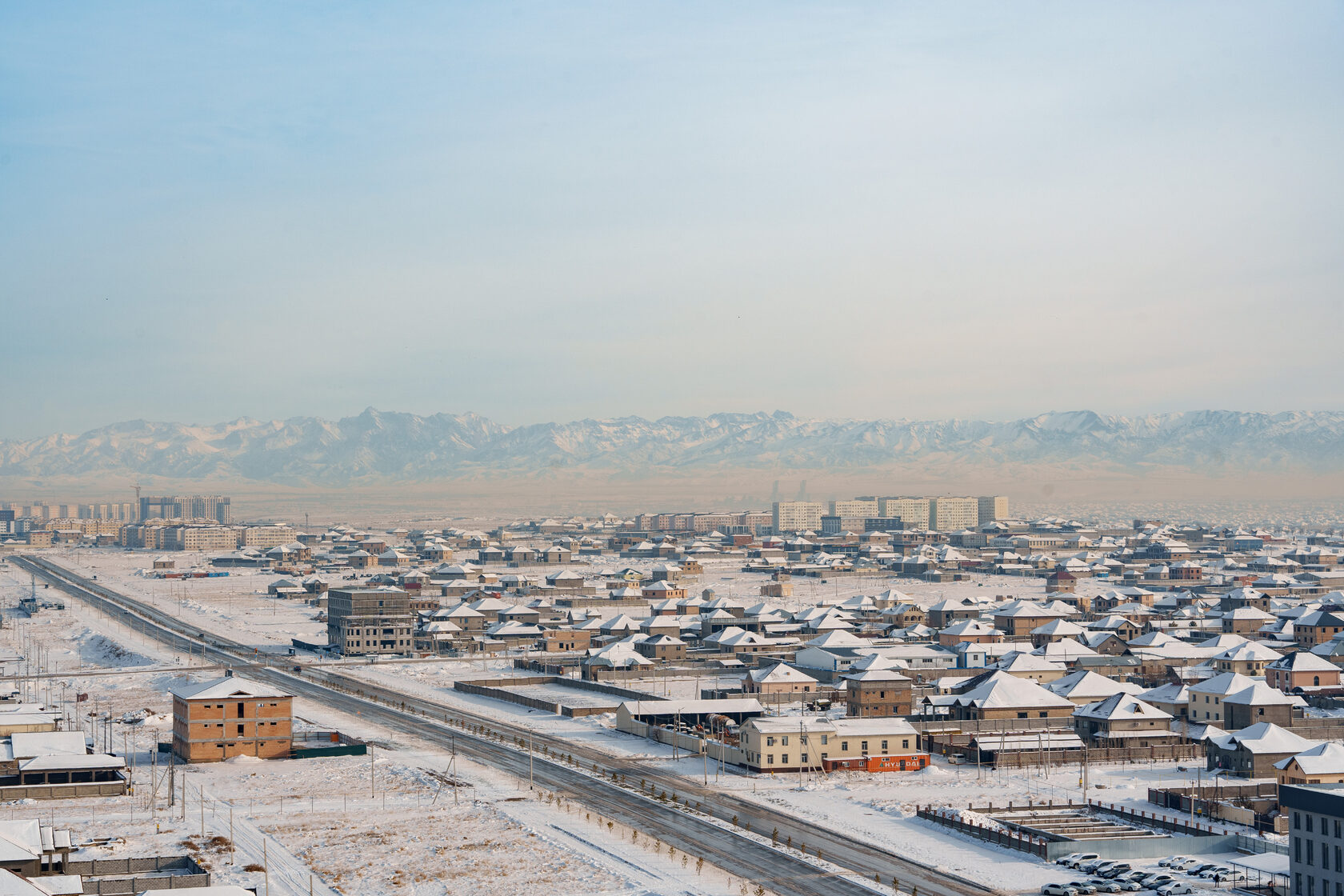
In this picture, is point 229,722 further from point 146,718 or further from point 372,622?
point 372,622

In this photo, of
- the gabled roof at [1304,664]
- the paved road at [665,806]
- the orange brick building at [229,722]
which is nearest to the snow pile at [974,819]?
the paved road at [665,806]

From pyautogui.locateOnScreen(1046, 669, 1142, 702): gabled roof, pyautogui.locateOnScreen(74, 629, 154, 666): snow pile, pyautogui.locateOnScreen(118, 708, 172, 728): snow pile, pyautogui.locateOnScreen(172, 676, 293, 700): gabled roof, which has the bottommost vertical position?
pyautogui.locateOnScreen(74, 629, 154, 666): snow pile

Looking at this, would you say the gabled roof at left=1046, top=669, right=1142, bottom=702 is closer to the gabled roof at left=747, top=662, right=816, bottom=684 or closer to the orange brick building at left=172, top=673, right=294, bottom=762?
the gabled roof at left=747, top=662, right=816, bottom=684

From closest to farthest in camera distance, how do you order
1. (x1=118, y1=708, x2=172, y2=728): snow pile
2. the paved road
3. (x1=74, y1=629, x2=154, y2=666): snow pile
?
the paved road < (x1=118, y1=708, x2=172, y2=728): snow pile < (x1=74, y1=629, x2=154, y2=666): snow pile

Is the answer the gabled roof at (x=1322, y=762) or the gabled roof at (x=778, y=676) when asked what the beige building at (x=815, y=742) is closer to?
the gabled roof at (x=1322, y=762)

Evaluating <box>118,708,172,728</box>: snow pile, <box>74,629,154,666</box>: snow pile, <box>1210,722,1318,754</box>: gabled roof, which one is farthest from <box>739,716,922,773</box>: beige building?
<box>74,629,154,666</box>: snow pile

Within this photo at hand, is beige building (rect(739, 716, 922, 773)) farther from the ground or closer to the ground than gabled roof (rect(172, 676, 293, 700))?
closer to the ground

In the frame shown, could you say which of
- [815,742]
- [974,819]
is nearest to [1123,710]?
[815,742]
